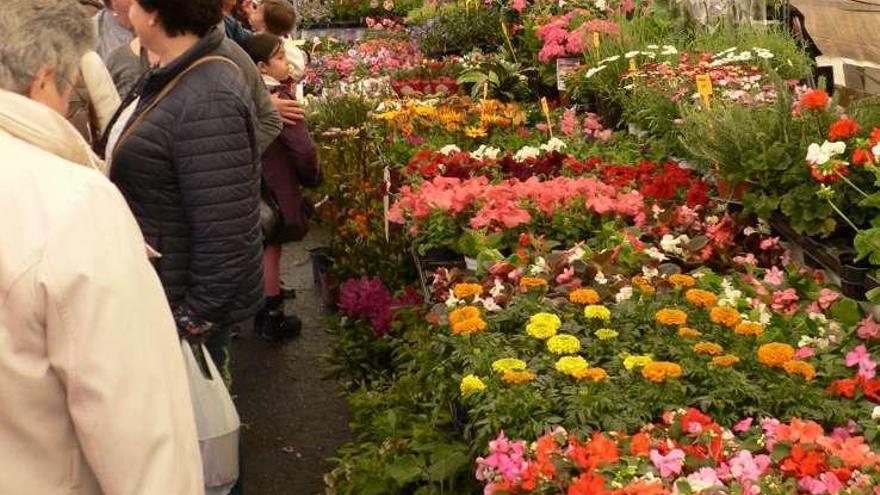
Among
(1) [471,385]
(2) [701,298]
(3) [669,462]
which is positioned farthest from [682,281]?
(3) [669,462]

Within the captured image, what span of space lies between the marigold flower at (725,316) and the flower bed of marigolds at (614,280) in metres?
0.01

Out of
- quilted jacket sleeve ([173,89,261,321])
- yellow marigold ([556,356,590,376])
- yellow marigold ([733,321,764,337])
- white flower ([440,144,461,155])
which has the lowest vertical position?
white flower ([440,144,461,155])

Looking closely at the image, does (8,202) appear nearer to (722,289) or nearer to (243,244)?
(243,244)

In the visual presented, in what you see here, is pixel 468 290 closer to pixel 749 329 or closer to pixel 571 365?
pixel 571 365

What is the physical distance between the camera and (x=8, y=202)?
1822mm

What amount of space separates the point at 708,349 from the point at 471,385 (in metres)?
0.62

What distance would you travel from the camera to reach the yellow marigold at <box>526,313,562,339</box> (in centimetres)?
320

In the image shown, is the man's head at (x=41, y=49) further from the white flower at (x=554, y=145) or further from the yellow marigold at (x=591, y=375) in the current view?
the white flower at (x=554, y=145)

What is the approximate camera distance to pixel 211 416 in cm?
319

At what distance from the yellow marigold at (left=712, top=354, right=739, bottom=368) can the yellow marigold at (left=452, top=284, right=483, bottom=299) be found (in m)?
0.88

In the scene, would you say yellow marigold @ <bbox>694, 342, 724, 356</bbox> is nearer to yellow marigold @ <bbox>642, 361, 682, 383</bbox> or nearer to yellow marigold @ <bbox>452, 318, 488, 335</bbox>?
yellow marigold @ <bbox>642, 361, 682, 383</bbox>

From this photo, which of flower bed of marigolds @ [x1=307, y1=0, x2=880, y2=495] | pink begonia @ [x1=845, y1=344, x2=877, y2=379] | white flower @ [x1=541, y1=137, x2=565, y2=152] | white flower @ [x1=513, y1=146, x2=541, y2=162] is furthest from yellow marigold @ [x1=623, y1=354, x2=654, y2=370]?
white flower @ [x1=541, y1=137, x2=565, y2=152]

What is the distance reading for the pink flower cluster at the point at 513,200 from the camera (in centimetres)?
428

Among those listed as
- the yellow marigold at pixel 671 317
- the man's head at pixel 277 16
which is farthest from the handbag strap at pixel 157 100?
the man's head at pixel 277 16
